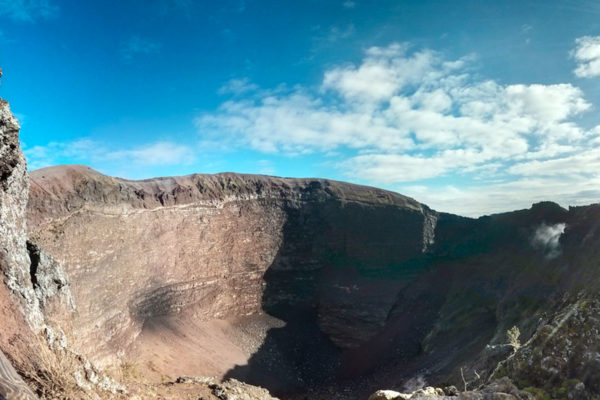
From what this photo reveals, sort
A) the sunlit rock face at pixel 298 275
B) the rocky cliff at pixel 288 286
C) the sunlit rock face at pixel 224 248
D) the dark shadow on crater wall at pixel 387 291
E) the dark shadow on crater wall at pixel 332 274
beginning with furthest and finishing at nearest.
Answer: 1. the dark shadow on crater wall at pixel 332 274
2. the dark shadow on crater wall at pixel 387 291
3. the sunlit rock face at pixel 224 248
4. the sunlit rock face at pixel 298 275
5. the rocky cliff at pixel 288 286

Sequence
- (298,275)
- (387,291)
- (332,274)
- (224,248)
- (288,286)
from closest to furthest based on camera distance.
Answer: (224,248), (387,291), (288,286), (298,275), (332,274)

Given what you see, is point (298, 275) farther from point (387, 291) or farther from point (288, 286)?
point (387, 291)

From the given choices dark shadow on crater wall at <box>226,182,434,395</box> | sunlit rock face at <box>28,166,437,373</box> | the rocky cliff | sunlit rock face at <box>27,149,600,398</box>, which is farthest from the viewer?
dark shadow on crater wall at <box>226,182,434,395</box>

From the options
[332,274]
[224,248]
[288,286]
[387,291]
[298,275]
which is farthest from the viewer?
[332,274]

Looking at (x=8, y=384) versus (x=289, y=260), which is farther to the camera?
(x=289, y=260)

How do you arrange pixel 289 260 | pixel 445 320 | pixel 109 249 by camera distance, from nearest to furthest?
pixel 109 249
pixel 445 320
pixel 289 260

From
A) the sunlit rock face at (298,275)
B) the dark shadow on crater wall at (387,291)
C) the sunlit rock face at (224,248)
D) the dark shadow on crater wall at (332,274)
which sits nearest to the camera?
the sunlit rock face at (298,275)

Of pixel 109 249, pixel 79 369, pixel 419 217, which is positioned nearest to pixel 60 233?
pixel 109 249

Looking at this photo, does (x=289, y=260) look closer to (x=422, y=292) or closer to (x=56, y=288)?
(x=422, y=292)

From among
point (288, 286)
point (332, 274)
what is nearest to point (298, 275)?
point (288, 286)

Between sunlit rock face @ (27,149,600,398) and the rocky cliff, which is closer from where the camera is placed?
the rocky cliff

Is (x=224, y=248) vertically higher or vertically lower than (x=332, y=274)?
higher
